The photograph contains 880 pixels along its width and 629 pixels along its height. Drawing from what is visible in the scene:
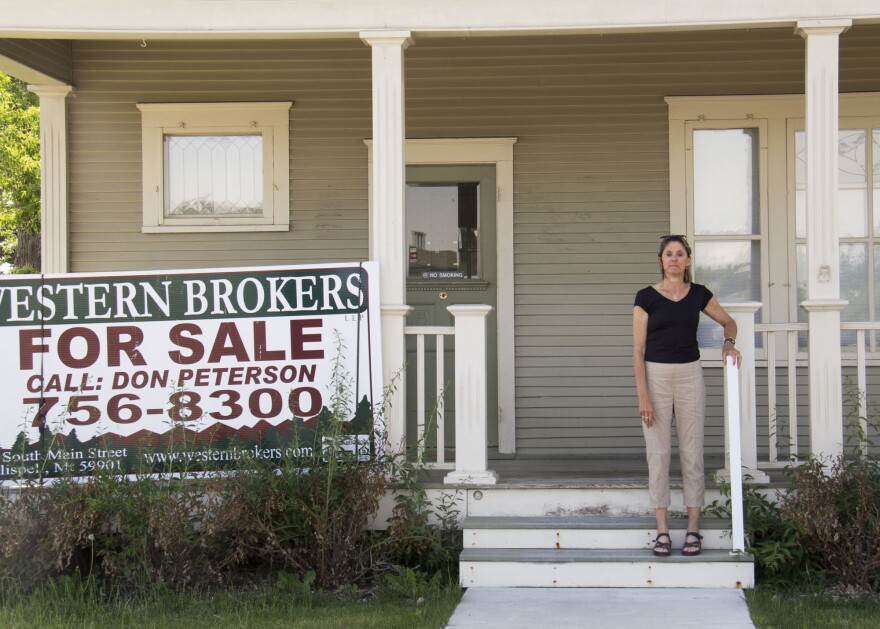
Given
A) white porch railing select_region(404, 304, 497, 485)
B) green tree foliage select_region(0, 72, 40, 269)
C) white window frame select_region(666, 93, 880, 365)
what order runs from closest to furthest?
white porch railing select_region(404, 304, 497, 485) < white window frame select_region(666, 93, 880, 365) < green tree foliage select_region(0, 72, 40, 269)

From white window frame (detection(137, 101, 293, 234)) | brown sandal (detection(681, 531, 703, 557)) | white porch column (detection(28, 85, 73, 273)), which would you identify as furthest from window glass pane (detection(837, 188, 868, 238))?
white porch column (detection(28, 85, 73, 273))

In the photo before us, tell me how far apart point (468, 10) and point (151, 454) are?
10.4ft

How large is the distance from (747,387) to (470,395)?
1587 mm

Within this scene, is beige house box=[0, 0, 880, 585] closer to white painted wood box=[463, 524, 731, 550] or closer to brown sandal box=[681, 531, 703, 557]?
white painted wood box=[463, 524, 731, 550]

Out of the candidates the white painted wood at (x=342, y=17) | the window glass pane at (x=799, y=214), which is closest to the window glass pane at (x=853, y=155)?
the window glass pane at (x=799, y=214)

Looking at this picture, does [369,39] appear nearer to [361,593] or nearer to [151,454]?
[151,454]

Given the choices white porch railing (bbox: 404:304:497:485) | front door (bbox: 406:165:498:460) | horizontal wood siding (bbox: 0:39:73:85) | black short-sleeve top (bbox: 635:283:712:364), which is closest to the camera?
black short-sleeve top (bbox: 635:283:712:364)

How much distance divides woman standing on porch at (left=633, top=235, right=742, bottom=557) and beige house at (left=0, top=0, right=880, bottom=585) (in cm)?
206

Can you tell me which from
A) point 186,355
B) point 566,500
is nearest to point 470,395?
point 566,500

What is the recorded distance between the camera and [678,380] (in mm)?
4773

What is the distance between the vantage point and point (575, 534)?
5078 mm

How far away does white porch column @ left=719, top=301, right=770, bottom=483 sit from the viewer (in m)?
5.21

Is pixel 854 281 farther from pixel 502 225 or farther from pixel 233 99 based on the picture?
pixel 233 99

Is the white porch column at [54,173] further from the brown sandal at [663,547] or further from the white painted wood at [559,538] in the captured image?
the brown sandal at [663,547]
